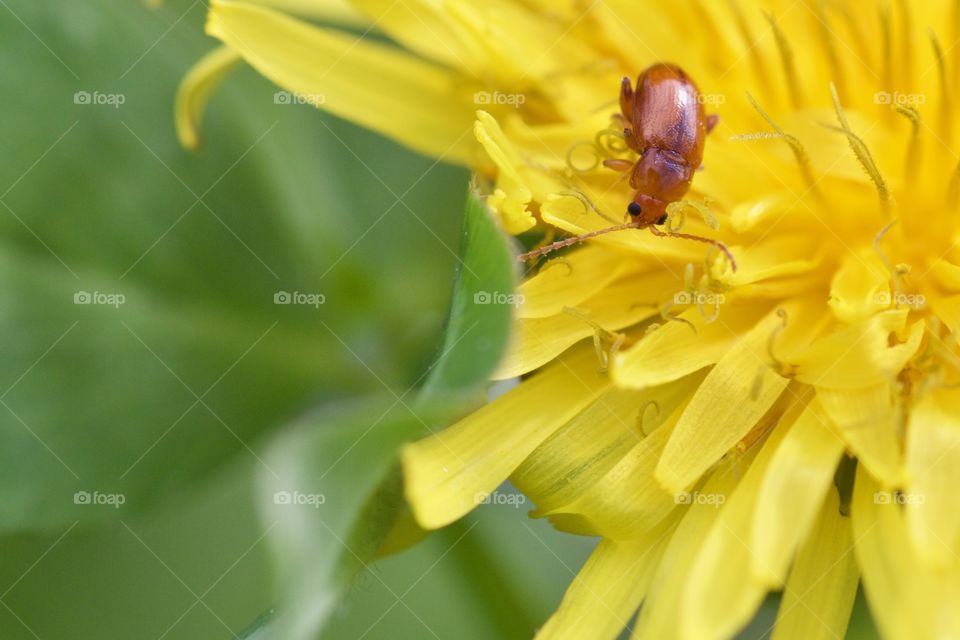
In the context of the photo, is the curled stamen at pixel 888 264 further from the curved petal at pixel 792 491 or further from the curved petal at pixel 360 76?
the curved petal at pixel 360 76

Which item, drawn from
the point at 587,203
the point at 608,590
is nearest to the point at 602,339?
the point at 587,203

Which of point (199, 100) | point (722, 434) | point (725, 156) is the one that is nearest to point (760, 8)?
point (725, 156)

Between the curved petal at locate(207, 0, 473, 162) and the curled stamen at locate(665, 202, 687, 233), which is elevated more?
the curved petal at locate(207, 0, 473, 162)

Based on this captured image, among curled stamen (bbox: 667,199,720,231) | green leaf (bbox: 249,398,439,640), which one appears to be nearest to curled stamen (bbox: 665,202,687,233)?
curled stamen (bbox: 667,199,720,231)

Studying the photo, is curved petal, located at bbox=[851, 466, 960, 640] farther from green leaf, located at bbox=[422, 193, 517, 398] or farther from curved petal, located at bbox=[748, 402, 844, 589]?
green leaf, located at bbox=[422, 193, 517, 398]

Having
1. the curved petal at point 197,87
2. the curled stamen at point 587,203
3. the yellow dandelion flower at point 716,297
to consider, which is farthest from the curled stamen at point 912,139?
the curved petal at point 197,87

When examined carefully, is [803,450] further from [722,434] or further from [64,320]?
[64,320]
